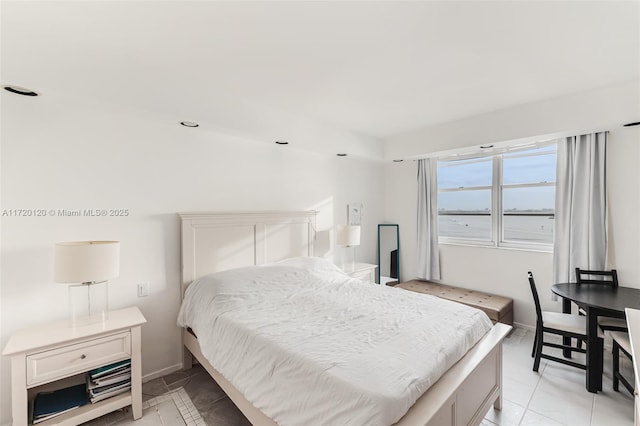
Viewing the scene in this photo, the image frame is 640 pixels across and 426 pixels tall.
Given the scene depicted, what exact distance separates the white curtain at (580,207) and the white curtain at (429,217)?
56.6 inches

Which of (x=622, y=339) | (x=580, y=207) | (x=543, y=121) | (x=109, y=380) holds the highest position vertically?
(x=543, y=121)

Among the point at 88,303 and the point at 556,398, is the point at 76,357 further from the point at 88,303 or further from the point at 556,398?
the point at 556,398

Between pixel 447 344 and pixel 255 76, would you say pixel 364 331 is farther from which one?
pixel 255 76

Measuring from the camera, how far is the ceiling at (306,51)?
5.10ft

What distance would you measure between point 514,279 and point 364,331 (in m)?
2.86

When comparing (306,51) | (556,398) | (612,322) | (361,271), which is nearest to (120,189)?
(306,51)

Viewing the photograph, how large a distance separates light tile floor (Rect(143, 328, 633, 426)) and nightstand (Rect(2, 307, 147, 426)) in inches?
17.2

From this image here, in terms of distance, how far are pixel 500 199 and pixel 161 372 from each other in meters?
4.41

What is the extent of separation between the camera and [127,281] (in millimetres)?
2404

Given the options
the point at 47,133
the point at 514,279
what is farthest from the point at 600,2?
the point at 47,133

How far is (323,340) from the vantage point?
1715 mm

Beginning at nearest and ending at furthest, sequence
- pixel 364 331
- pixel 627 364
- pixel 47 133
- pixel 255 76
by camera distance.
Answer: pixel 364 331
pixel 47 133
pixel 255 76
pixel 627 364

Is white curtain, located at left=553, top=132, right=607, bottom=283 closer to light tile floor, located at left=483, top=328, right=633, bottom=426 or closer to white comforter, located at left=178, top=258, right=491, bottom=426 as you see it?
light tile floor, located at left=483, top=328, right=633, bottom=426

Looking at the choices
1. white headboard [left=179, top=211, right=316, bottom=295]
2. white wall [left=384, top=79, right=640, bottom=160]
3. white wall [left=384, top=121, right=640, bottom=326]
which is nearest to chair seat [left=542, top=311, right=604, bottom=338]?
white wall [left=384, top=121, right=640, bottom=326]
